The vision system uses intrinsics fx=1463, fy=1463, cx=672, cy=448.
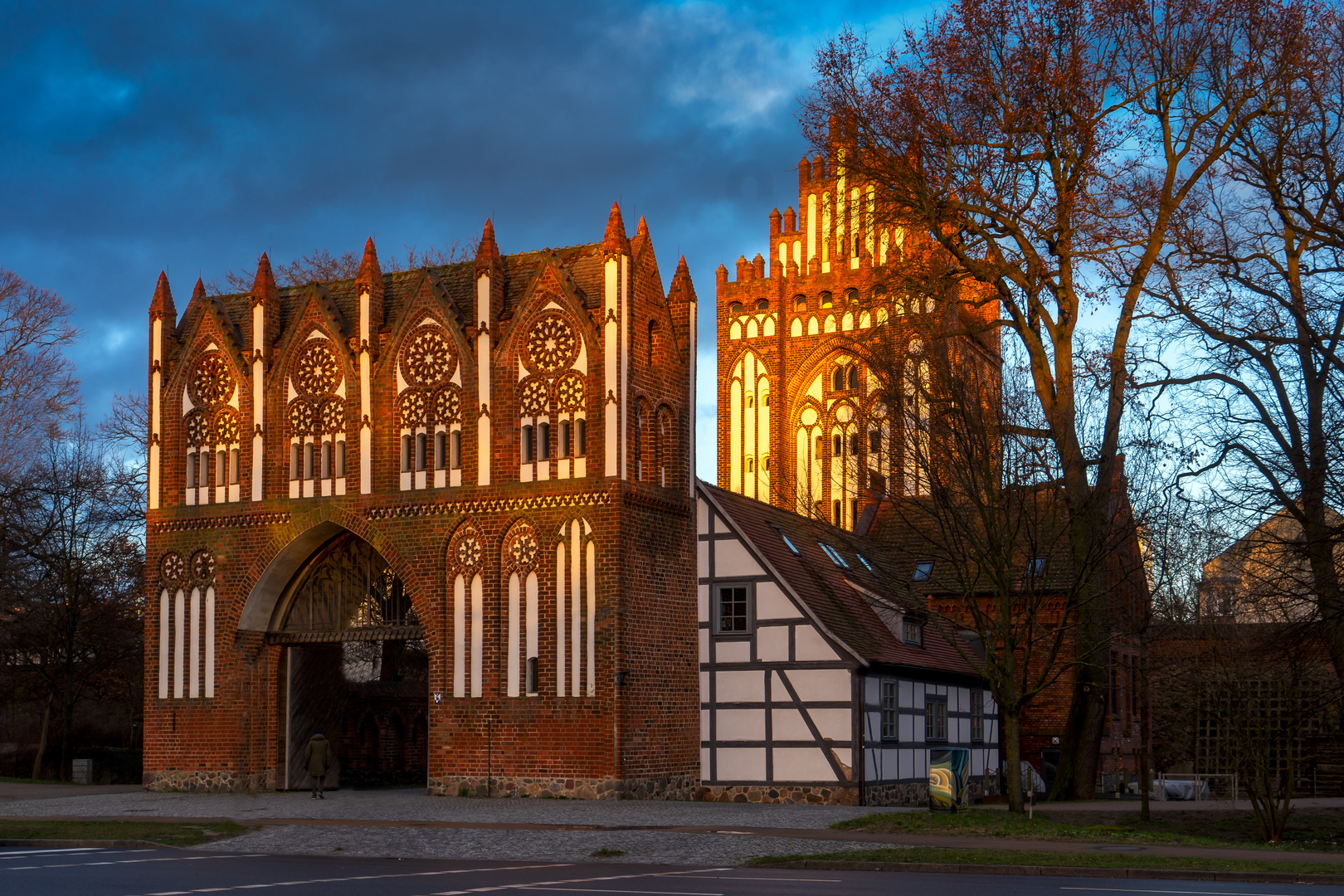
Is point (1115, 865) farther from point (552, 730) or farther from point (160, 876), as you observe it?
point (552, 730)

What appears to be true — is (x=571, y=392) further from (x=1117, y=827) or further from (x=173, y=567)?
(x=1117, y=827)

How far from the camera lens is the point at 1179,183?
29.1 metres

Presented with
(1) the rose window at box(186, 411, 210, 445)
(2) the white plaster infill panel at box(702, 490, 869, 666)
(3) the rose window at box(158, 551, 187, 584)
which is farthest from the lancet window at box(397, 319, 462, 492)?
(3) the rose window at box(158, 551, 187, 584)

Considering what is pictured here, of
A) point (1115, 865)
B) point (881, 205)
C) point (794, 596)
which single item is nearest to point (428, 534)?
point (794, 596)

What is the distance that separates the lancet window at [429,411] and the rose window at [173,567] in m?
5.71

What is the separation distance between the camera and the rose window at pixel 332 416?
30.6 m

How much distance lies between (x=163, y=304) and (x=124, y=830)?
15.5 m

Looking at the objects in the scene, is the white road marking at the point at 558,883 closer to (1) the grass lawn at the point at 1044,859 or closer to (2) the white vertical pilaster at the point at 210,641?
(1) the grass lawn at the point at 1044,859

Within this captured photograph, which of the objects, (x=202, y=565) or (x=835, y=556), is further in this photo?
(x=835, y=556)

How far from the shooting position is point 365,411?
30203mm

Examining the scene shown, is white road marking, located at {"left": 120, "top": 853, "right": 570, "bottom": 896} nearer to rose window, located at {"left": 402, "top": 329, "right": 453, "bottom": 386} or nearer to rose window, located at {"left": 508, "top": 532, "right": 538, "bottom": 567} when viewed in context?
rose window, located at {"left": 508, "top": 532, "right": 538, "bottom": 567}

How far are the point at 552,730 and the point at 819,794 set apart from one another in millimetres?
5279

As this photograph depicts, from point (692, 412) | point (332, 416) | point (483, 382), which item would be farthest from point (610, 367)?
point (332, 416)

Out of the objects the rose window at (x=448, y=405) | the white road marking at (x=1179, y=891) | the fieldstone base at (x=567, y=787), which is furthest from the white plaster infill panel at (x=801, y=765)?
the white road marking at (x=1179, y=891)
